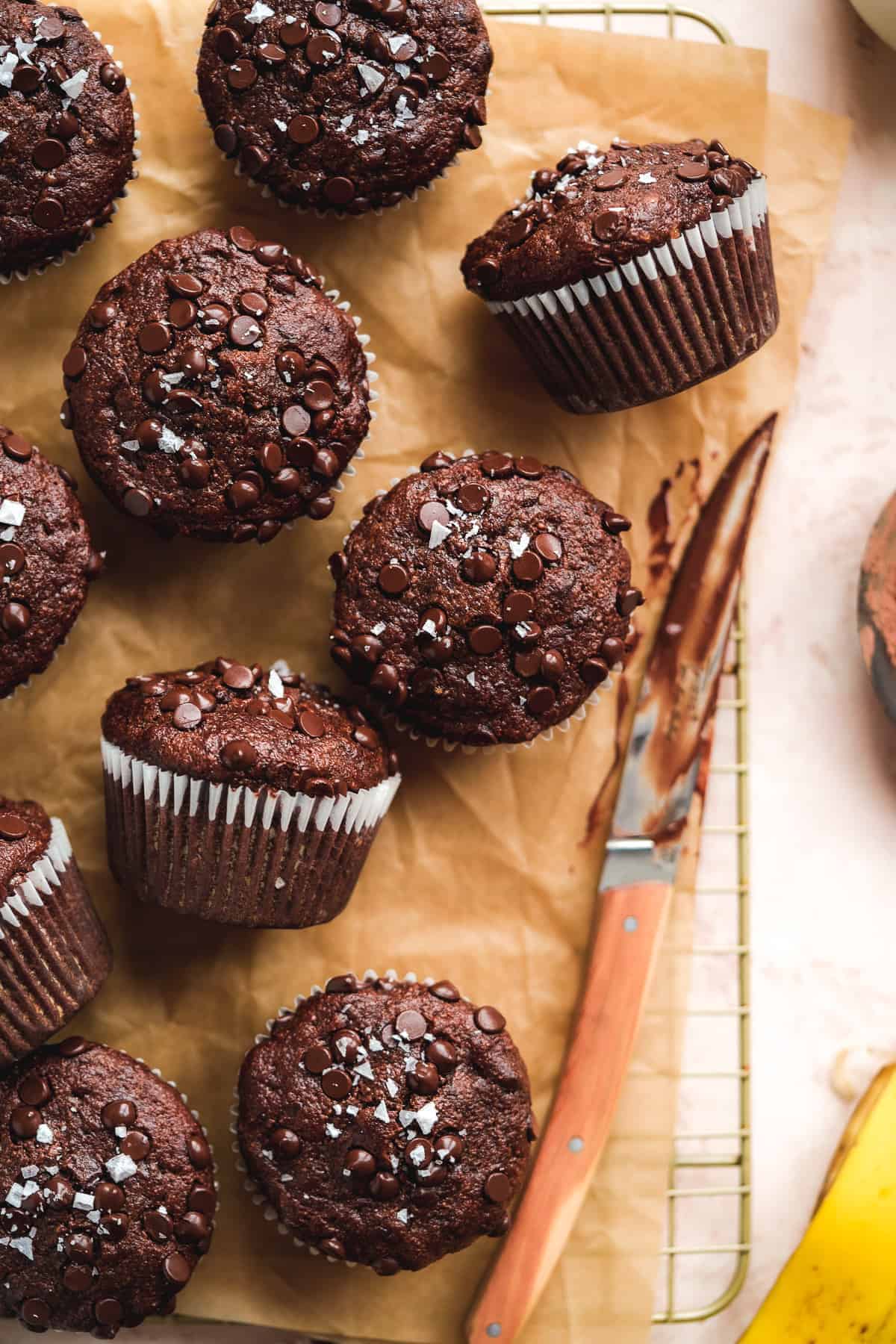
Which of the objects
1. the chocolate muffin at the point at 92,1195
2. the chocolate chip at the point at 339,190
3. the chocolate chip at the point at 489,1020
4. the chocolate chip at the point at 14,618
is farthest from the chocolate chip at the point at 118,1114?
the chocolate chip at the point at 339,190

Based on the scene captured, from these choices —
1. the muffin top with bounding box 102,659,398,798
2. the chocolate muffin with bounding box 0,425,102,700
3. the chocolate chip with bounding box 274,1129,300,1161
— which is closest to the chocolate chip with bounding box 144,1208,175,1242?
the chocolate chip with bounding box 274,1129,300,1161

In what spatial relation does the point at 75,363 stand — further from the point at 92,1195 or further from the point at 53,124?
the point at 92,1195

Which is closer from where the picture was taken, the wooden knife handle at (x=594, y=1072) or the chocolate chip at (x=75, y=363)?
the chocolate chip at (x=75, y=363)

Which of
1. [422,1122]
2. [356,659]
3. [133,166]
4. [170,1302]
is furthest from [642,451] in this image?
[170,1302]

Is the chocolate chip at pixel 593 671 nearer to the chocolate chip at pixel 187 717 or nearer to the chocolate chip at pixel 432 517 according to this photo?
the chocolate chip at pixel 432 517

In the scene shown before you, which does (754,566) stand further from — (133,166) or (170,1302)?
(170,1302)

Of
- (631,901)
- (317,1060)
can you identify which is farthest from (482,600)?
(317,1060)
